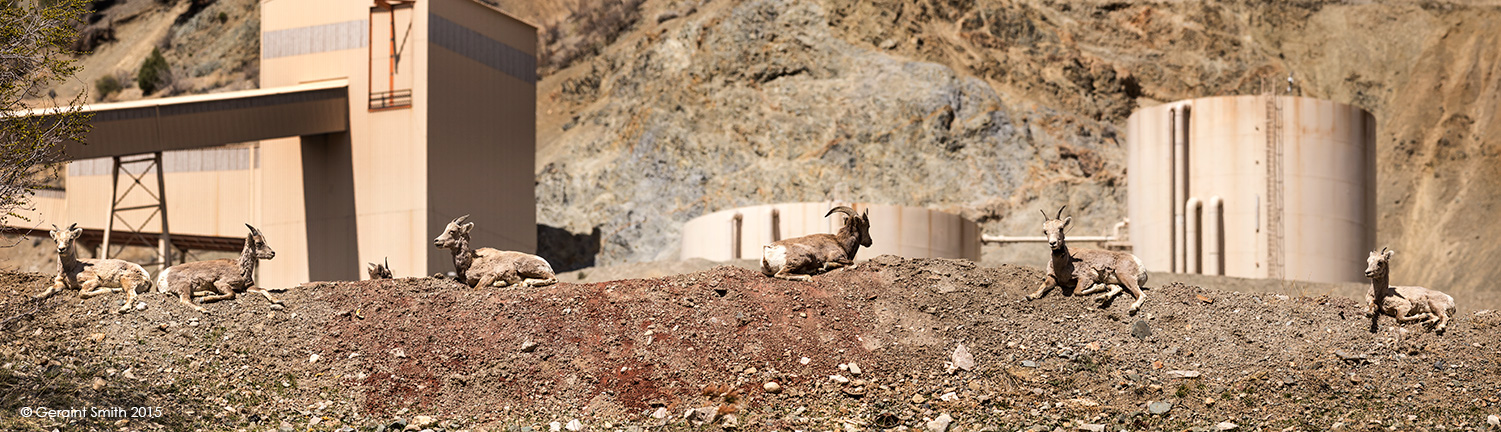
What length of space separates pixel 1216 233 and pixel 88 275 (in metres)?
29.6

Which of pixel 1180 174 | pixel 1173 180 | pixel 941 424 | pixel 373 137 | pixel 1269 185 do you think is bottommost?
pixel 941 424

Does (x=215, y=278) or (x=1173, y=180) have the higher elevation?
(x=1173, y=180)

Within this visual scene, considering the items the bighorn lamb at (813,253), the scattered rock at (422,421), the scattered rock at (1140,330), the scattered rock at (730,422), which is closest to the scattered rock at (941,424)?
the scattered rock at (730,422)

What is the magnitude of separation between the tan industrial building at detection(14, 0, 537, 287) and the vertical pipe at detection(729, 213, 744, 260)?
7.31 meters

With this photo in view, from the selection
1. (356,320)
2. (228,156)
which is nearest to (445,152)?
(228,156)

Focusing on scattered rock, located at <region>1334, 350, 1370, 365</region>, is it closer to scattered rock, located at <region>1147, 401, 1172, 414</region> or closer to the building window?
scattered rock, located at <region>1147, 401, 1172, 414</region>

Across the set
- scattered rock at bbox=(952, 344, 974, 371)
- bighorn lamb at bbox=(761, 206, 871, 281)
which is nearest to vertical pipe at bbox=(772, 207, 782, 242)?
bighorn lamb at bbox=(761, 206, 871, 281)

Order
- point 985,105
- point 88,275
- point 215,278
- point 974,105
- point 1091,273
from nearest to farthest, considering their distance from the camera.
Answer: point 1091,273 → point 215,278 → point 88,275 → point 985,105 → point 974,105

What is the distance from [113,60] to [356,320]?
8495cm

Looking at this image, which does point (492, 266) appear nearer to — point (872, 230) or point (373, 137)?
point (872, 230)

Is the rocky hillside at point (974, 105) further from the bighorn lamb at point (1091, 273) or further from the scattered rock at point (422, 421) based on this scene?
the scattered rock at point (422, 421)

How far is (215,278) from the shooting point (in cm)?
2542

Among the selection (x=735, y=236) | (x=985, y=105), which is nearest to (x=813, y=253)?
(x=735, y=236)

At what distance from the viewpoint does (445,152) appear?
46406mm
